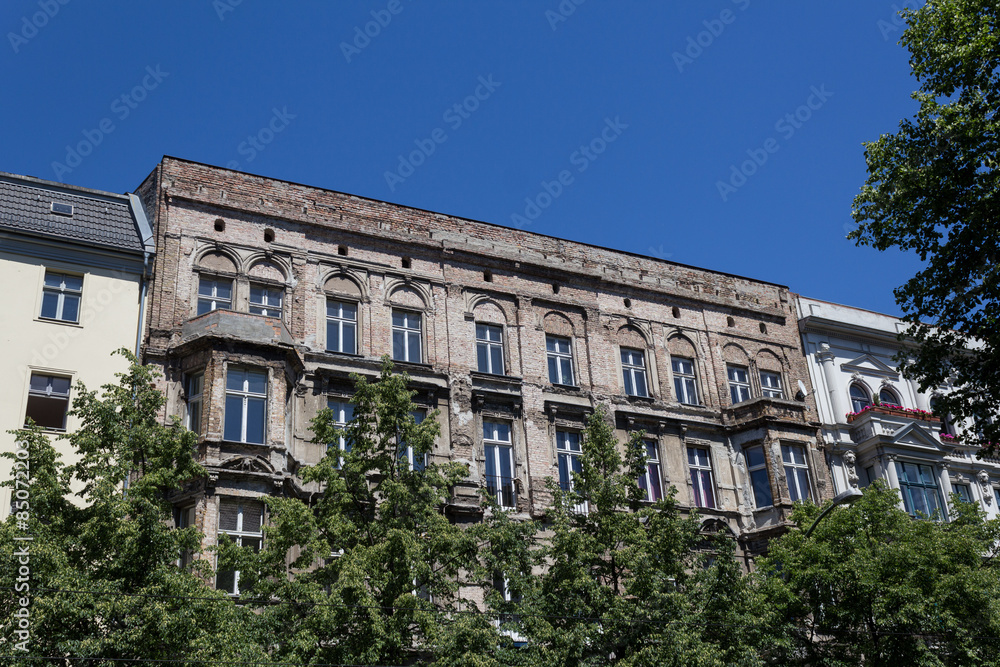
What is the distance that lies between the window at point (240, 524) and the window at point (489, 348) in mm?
8900

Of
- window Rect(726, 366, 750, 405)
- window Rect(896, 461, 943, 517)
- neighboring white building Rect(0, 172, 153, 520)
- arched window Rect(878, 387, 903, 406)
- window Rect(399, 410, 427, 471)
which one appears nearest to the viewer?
window Rect(399, 410, 427, 471)

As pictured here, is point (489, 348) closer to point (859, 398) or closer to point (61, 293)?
point (61, 293)

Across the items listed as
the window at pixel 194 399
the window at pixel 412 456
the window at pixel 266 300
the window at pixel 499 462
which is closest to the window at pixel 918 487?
the window at pixel 499 462

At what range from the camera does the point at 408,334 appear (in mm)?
31922

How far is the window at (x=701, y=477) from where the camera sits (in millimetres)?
33781

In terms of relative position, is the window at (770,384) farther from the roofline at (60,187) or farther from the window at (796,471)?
the roofline at (60,187)

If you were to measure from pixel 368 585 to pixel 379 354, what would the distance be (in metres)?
9.28

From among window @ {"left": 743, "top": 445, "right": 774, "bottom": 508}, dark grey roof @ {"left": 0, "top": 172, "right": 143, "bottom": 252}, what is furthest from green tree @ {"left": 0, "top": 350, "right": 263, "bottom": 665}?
window @ {"left": 743, "top": 445, "right": 774, "bottom": 508}

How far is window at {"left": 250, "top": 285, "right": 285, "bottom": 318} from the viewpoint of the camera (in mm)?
30094

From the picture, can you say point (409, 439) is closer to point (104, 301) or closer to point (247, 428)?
point (247, 428)

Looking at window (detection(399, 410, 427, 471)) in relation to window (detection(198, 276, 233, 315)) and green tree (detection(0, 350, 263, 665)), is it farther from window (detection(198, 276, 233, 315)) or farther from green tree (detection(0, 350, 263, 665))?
window (detection(198, 276, 233, 315))

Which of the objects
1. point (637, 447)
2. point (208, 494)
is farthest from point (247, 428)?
point (637, 447)

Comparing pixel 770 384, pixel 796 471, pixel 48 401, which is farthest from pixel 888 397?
pixel 48 401

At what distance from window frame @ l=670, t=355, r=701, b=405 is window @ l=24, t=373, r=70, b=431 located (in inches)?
716
